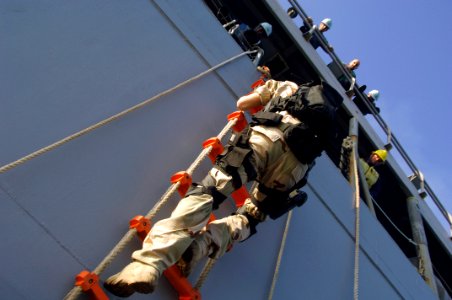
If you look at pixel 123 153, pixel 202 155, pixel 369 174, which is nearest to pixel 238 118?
pixel 202 155

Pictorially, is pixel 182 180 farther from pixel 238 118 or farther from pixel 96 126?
pixel 238 118

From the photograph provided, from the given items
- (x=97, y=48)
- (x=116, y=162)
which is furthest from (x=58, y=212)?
(x=97, y=48)

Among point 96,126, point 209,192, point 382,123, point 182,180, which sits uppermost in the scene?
point 96,126

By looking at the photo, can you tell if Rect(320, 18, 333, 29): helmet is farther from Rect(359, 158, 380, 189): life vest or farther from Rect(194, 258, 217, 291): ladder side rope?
Rect(194, 258, 217, 291): ladder side rope

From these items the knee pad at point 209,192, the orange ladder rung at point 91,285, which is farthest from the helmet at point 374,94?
the orange ladder rung at point 91,285

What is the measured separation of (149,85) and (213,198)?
83cm

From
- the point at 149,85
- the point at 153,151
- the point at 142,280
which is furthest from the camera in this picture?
the point at 149,85

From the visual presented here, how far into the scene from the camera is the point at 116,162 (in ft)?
6.83

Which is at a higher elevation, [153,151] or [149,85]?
[149,85]

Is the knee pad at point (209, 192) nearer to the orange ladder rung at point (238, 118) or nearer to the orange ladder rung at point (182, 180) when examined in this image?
the orange ladder rung at point (182, 180)

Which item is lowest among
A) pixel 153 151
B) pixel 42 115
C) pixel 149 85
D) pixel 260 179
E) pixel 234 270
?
pixel 234 270

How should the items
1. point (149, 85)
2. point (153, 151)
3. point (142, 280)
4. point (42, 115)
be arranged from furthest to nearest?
point (149, 85) → point (153, 151) → point (42, 115) → point (142, 280)

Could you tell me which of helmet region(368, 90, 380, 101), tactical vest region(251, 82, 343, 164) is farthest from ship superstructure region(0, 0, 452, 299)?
helmet region(368, 90, 380, 101)

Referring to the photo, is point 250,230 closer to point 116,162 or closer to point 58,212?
point 116,162
